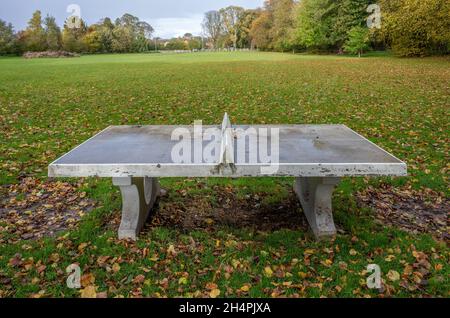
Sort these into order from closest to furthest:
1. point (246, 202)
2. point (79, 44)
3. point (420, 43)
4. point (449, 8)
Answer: point (246, 202) → point (449, 8) → point (420, 43) → point (79, 44)

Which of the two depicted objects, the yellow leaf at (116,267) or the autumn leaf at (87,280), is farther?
the yellow leaf at (116,267)

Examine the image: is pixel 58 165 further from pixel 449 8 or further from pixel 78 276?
pixel 449 8

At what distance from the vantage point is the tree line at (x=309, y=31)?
28.0 m

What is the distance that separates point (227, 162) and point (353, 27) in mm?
48576

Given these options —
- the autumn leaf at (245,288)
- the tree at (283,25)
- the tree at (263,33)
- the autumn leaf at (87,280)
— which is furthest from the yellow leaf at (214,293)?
the tree at (263,33)

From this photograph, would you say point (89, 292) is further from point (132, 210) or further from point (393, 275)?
point (393, 275)

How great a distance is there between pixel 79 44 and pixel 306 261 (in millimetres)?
71291

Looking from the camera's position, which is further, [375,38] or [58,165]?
[375,38]

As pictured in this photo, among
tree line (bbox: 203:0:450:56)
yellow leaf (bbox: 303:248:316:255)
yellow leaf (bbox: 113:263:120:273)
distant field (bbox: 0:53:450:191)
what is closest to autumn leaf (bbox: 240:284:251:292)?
yellow leaf (bbox: 303:248:316:255)

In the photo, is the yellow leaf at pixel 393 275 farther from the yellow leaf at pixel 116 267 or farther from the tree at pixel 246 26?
the tree at pixel 246 26

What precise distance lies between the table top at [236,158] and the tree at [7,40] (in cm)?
6707

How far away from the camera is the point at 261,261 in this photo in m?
3.93

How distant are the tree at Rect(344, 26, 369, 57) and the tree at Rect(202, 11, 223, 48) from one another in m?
76.4
